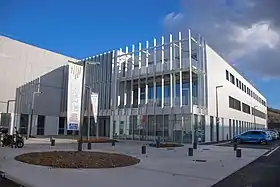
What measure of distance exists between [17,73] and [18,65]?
124 cm

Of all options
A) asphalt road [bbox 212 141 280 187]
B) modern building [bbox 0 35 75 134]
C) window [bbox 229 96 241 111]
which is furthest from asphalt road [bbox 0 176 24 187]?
window [bbox 229 96 241 111]

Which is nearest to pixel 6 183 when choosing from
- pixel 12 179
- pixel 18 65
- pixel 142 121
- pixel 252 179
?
pixel 12 179

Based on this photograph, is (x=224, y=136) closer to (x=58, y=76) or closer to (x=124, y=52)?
(x=124, y=52)

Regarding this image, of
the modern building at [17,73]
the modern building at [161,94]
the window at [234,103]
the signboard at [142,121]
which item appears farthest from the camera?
the window at [234,103]

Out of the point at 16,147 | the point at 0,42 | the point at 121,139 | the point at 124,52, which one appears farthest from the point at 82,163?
the point at 0,42

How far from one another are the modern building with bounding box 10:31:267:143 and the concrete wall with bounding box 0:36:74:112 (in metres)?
1.28

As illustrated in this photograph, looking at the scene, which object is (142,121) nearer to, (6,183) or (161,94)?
(161,94)

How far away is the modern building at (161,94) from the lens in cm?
3016

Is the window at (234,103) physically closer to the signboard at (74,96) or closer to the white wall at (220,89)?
the white wall at (220,89)

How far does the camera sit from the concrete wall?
39.4 m

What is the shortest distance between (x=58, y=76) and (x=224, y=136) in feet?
95.2

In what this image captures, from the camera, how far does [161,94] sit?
33.7m

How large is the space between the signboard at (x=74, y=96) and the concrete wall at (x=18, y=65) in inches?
1103

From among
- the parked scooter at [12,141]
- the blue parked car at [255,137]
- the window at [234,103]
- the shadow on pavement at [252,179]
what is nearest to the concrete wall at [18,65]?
the parked scooter at [12,141]
